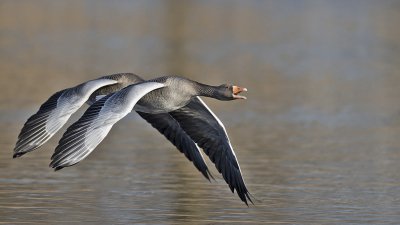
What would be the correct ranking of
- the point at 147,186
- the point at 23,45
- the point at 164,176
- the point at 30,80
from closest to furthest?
the point at 147,186 → the point at 164,176 → the point at 30,80 → the point at 23,45

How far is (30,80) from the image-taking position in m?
28.9

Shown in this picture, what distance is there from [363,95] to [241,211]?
50.4 ft

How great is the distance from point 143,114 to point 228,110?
9593 millimetres

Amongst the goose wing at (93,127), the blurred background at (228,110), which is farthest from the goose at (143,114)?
the blurred background at (228,110)

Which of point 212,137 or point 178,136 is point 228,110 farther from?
point 212,137

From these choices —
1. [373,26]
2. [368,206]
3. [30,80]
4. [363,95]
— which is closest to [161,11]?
[373,26]

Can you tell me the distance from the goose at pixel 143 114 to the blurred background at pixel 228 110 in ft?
2.37

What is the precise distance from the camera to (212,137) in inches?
498

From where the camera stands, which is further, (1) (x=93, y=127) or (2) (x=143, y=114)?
(2) (x=143, y=114)

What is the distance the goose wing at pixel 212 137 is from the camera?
12.4m

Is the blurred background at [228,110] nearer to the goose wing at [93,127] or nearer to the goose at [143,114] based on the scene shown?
the goose at [143,114]

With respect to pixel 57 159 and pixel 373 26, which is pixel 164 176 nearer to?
pixel 57 159

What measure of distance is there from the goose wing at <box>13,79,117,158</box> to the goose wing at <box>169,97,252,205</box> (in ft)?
4.80

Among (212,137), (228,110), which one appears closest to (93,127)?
(212,137)
